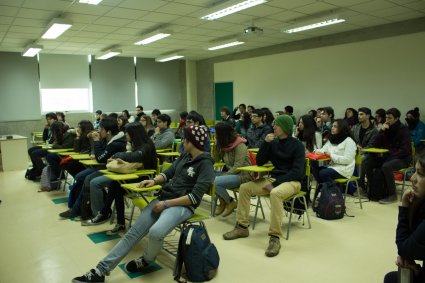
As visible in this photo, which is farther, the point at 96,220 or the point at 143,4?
the point at 143,4

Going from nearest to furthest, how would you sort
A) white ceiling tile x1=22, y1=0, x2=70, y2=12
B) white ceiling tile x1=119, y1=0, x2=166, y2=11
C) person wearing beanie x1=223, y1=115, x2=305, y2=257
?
person wearing beanie x1=223, y1=115, x2=305, y2=257, white ceiling tile x1=22, y1=0, x2=70, y2=12, white ceiling tile x1=119, y1=0, x2=166, y2=11

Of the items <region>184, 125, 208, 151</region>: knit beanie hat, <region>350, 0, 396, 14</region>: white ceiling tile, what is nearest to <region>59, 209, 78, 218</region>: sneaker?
<region>184, 125, 208, 151</region>: knit beanie hat

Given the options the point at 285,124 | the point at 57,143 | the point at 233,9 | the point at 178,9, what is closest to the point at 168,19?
the point at 178,9

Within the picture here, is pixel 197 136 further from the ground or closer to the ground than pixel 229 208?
further from the ground

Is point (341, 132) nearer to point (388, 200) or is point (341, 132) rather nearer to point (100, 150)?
point (388, 200)

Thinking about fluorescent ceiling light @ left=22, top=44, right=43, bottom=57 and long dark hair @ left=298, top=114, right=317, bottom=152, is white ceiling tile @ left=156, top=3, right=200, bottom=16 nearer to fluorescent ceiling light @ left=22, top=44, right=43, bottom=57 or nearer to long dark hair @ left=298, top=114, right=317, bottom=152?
long dark hair @ left=298, top=114, right=317, bottom=152

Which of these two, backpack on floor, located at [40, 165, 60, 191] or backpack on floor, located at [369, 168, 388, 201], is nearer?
backpack on floor, located at [369, 168, 388, 201]

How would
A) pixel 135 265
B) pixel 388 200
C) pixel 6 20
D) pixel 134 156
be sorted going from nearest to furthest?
pixel 135 265
pixel 134 156
pixel 388 200
pixel 6 20

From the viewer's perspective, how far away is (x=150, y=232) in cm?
264

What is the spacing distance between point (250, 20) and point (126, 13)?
90.7 inches

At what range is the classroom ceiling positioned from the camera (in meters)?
5.55

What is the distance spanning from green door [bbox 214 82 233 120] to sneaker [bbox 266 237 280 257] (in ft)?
27.9

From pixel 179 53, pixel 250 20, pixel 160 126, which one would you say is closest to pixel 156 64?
pixel 179 53

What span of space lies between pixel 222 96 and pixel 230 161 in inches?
312
